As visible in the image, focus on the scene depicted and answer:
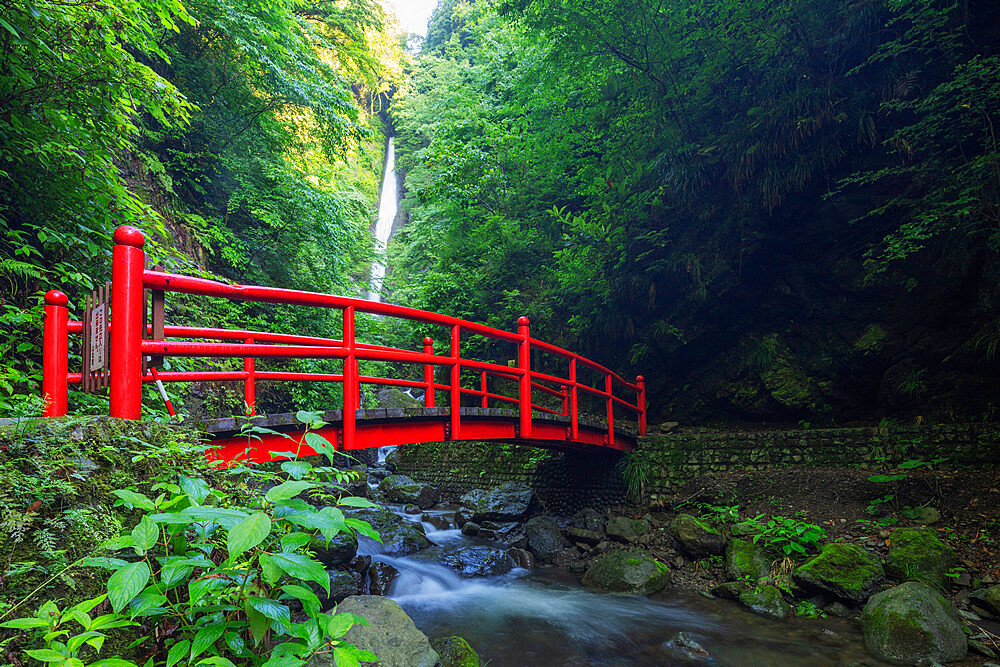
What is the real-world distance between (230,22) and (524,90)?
6500mm

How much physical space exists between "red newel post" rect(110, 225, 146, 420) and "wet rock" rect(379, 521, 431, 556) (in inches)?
239

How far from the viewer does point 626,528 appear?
711 cm

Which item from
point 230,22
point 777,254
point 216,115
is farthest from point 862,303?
point 216,115

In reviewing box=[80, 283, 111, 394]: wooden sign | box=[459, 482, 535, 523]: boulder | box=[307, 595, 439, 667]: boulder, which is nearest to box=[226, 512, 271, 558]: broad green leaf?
box=[80, 283, 111, 394]: wooden sign

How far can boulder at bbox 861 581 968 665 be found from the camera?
3.78m

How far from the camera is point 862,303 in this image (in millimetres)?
7477

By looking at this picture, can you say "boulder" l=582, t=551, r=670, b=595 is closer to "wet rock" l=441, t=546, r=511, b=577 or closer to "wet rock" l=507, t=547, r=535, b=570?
"wet rock" l=507, t=547, r=535, b=570

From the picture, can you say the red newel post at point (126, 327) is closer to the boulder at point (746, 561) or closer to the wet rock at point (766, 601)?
the wet rock at point (766, 601)

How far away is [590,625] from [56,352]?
17.6 feet

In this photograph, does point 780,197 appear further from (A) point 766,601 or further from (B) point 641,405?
(A) point 766,601

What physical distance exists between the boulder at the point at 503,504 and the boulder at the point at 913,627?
5.44 meters

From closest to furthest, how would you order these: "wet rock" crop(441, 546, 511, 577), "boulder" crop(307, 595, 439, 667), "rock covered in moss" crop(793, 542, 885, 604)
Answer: "boulder" crop(307, 595, 439, 667)
"rock covered in moss" crop(793, 542, 885, 604)
"wet rock" crop(441, 546, 511, 577)

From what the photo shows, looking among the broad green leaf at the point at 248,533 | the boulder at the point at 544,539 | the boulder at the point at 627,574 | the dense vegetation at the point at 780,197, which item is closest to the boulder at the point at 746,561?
the boulder at the point at 627,574

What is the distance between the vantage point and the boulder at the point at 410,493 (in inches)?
411
